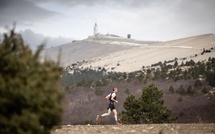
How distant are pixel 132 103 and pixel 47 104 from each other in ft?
58.9

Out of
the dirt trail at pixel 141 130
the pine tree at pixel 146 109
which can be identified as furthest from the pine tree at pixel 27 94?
the pine tree at pixel 146 109

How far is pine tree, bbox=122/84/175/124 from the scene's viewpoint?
22438 millimetres

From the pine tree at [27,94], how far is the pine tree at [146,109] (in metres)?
17.6

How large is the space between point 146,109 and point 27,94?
1877cm

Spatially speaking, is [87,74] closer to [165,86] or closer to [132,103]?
[165,86]

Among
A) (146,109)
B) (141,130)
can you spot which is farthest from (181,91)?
(141,130)

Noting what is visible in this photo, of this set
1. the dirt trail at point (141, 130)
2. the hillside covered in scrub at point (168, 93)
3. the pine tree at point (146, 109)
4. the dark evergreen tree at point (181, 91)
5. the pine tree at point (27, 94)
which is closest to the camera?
the pine tree at point (27, 94)

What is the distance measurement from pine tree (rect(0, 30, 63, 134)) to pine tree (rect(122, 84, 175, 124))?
57.7ft

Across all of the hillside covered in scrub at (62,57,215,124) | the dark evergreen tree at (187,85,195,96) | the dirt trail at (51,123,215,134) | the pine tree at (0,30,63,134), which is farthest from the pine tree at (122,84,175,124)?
the pine tree at (0,30,63,134)

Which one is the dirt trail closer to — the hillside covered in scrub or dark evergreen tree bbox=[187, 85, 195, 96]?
the hillside covered in scrub

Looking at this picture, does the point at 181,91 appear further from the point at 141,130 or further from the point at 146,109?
the point at 141,130

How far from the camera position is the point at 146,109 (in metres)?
22.7

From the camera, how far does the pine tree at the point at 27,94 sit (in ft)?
15.5

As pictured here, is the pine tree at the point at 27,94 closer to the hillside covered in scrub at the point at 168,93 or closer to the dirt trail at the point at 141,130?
the dirt trail at the point at 141,130
